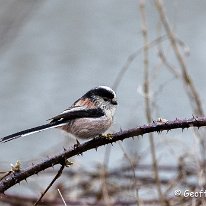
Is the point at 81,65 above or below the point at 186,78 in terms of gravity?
above

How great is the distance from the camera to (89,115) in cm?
309

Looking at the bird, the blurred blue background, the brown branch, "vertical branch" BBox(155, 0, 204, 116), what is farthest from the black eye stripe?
the blurred blue background

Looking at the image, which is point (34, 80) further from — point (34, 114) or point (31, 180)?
point (31, 180)

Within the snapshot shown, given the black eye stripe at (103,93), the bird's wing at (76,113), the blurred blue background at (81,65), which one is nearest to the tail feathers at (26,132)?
A: the bird's wing at (76,113)

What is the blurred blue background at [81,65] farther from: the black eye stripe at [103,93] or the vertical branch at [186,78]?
the black eye stripe at [103,93]

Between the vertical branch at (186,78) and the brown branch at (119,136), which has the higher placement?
the vertical branch at (186,78)

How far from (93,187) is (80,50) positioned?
2920mm

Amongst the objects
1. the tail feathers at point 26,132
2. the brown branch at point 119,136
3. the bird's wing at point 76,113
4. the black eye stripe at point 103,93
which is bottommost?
the brown branch at point 119,136

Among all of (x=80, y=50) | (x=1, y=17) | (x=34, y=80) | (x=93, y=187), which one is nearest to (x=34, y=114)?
(x=34, y=80)

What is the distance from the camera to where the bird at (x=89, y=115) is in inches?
117

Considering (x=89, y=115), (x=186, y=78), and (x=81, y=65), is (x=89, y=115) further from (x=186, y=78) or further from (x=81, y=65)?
(x=81, y=65)

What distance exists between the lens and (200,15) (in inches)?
329

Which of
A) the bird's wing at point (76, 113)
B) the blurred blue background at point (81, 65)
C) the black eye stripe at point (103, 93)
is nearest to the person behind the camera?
the bird's wing at point (76, 113)

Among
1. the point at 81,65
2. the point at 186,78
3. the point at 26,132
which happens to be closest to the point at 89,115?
the point at 26,132
